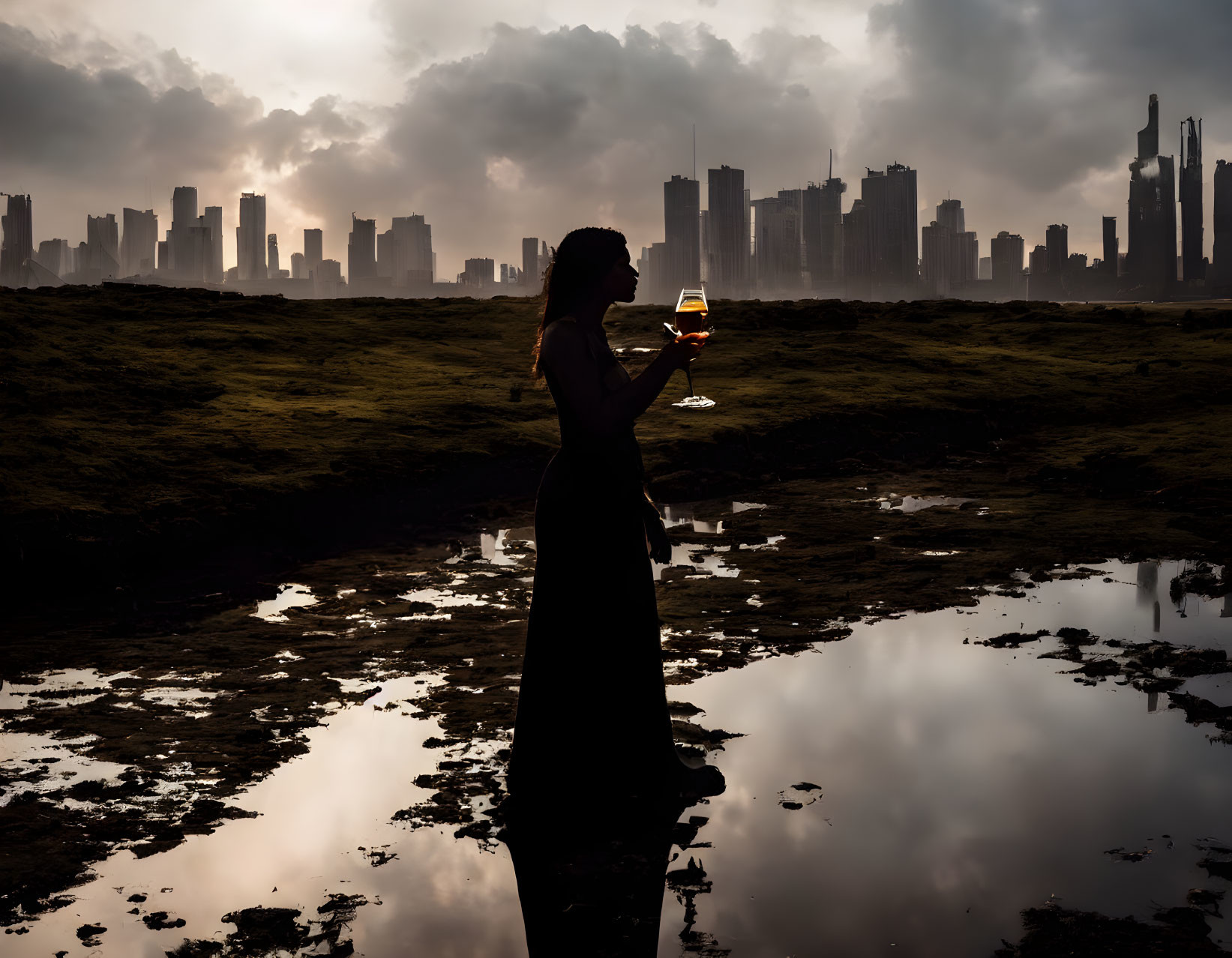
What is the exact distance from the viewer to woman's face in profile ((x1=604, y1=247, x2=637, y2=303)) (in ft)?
18.7

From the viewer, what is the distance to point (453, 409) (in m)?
21.9

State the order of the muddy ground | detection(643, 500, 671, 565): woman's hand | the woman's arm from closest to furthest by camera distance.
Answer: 1. the woman's arm
2. detection(643, 500, 671, 565): woman's hand
3. the muddy ground

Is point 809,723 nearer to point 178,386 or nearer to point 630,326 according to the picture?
point 178,386

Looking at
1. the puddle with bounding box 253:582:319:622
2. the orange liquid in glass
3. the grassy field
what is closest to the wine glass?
the orange liquid in glass

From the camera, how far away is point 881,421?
22766 mm

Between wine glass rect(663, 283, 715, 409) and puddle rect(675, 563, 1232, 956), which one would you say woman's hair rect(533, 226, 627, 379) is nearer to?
wine glass rect(663, 283, 715, 409)

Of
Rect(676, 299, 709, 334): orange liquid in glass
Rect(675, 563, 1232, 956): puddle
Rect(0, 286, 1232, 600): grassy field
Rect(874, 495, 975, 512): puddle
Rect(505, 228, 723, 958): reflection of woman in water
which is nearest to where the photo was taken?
Rect(675, 563, 1232, 956): puddle

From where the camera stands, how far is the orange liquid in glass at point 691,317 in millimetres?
5738

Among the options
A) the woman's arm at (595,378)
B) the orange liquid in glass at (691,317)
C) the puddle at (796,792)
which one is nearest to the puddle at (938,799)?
the puddle at (796,792)

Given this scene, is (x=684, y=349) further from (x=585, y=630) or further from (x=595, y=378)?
(x=585, y=630)

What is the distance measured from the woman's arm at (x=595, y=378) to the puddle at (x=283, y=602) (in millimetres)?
6365

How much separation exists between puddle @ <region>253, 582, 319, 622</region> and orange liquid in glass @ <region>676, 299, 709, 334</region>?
651 cm

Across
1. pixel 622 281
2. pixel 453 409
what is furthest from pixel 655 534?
pixel 453 409

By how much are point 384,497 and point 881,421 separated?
1159 centimetres
